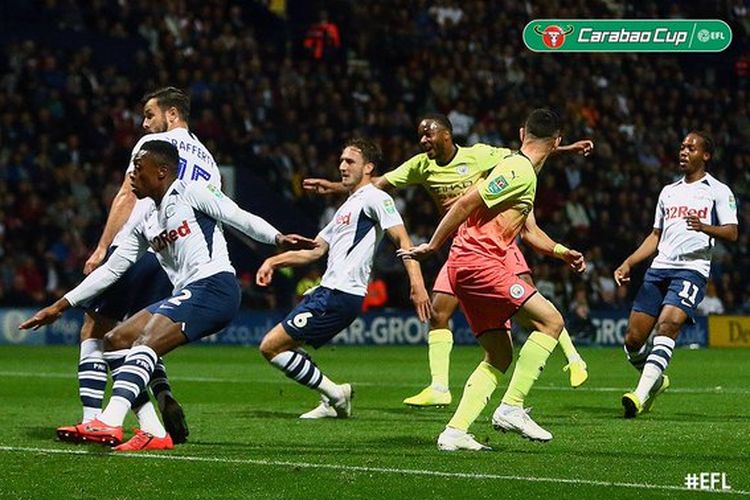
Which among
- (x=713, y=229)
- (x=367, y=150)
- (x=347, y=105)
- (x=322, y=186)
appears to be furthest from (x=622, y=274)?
(x=347, y=105)

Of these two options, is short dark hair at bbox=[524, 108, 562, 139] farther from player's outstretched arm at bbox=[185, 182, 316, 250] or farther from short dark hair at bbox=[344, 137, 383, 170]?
short dark hair at bbox=[344, 137, 383, 170]

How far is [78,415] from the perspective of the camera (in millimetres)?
12828

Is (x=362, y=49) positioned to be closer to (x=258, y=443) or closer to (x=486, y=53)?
(x=486, y=53)

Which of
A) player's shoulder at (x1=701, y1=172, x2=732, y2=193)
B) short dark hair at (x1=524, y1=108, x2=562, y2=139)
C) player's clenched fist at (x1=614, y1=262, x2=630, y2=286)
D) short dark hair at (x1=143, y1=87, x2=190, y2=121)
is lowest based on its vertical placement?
player's clenched fist at (x1=614, y1=262, x2=630, y2=286)

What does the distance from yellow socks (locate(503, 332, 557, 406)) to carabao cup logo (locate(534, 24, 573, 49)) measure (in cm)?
1496

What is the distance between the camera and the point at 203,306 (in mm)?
9703

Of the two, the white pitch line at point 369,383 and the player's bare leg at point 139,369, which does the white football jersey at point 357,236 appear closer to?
the player's bare leg at point 139,369

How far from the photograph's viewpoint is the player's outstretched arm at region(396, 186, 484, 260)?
9.40 meters

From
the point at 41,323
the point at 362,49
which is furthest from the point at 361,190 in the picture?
the point at 362,49

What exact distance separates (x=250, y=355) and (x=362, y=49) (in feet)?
37.4

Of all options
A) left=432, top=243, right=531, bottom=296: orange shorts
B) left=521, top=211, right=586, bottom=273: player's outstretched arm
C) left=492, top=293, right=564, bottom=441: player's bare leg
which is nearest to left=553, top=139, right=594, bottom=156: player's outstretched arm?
left=521, top=211, right=586, bottom=273: player's outstretched arm

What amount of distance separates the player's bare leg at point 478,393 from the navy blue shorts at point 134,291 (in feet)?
7.85

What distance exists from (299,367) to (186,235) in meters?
2.85

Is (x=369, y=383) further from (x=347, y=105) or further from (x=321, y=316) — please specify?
(x=347, y=105)
